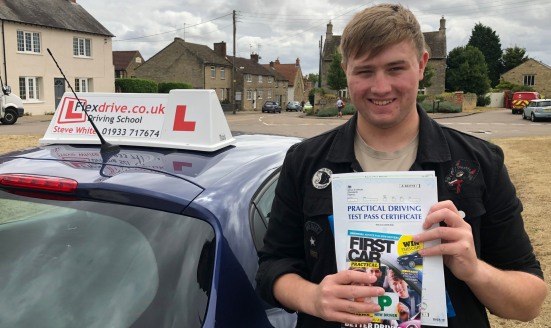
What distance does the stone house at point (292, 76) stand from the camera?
8988cm

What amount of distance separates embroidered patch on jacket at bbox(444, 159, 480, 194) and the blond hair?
1.24 feet

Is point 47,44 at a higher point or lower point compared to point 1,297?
higher

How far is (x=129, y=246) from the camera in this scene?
1746mm

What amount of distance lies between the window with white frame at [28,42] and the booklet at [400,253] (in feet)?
121

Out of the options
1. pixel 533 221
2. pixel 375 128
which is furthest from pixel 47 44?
pixel 375 128

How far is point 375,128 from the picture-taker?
61.9 inches

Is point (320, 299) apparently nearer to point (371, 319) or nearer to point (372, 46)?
point (371, 319)

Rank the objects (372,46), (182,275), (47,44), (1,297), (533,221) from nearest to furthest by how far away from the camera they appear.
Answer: (372,46), (182,275), (1,297), (533,221), (47,44)

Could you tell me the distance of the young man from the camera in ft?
4.56

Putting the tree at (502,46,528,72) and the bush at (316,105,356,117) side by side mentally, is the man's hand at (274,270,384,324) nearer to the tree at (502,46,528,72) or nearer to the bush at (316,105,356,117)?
the bush at (316,105,356,117)

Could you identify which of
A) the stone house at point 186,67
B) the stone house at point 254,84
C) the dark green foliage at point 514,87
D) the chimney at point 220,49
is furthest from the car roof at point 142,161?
the chimney at point 220,49

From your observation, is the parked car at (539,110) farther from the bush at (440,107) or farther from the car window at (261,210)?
the car window at (261,210)

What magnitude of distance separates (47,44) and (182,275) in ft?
122

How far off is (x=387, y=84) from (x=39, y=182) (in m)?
→ 1.41
